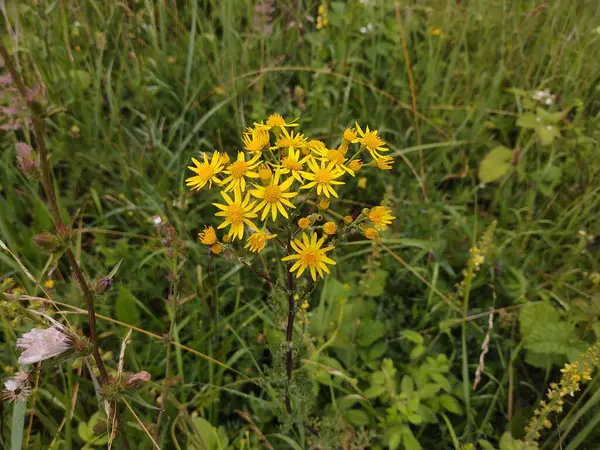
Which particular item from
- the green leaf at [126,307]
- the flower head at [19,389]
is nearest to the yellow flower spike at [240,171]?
the flower head at [19,389]

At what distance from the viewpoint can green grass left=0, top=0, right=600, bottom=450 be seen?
171 centimetres

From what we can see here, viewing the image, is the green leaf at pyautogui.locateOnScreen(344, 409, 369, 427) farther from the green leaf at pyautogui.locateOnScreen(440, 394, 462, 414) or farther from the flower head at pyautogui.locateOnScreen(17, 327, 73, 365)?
the flower head at pyautogui.locateOnScreen(17, 327, 73, 365)

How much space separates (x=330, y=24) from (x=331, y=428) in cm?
259

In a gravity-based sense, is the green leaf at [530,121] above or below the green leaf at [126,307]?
above

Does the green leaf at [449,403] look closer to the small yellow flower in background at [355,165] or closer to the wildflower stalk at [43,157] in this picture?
the small yellow flower in background at [355,165]

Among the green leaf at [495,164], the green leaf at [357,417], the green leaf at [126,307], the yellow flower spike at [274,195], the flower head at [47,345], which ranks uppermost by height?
the yellow flower spike at [274,195]

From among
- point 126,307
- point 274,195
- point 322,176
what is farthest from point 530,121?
point 126,307

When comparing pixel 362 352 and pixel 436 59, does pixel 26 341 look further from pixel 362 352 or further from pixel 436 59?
pixel 436 59

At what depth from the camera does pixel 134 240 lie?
7.40 ft

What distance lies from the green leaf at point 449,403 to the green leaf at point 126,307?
1.26 meters

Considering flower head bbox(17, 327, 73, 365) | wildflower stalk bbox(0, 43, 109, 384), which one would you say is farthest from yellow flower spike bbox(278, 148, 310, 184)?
flower head bbox(17, 327, 73, 365)

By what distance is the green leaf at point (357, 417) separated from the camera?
1.64 m

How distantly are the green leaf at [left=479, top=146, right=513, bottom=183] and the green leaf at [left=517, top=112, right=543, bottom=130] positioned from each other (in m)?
0.16

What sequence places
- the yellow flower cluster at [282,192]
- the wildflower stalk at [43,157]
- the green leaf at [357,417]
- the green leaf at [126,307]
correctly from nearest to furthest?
the wildflower stalk at [43,157] < the yellow flower cluster at [282,192] < the green leaf at [357,417] < the green leaf at [126,307]
